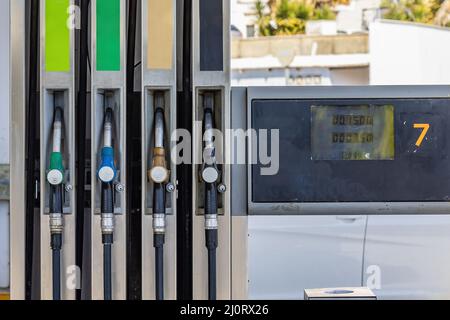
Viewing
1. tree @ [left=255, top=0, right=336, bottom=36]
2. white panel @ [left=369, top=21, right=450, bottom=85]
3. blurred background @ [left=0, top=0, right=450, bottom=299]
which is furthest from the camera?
tree @ [left=255, top=0, right=336, bottom=36]

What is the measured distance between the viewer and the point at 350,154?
8.55 feet

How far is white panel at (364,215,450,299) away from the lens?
5.43m

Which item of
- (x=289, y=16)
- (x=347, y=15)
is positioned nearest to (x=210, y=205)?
(x=347, y=15)

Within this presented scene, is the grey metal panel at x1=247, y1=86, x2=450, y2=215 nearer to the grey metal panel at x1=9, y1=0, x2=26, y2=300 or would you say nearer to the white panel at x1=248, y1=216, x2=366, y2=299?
the grey metal panel at x1=9, y1=0, x2=26, y2=300

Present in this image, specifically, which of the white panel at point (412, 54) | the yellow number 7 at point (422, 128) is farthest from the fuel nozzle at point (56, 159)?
the white panel at point (412, 54)

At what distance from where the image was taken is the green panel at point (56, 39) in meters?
2.46

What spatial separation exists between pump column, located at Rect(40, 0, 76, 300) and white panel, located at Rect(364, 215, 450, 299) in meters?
3.33

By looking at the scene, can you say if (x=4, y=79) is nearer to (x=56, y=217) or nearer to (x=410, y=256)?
(x=56, y=217)

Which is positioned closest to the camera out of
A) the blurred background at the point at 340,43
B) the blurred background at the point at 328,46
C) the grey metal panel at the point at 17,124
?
the grey metal panel at the point at 17,124

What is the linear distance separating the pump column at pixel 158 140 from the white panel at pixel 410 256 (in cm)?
317

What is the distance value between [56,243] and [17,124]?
428mm

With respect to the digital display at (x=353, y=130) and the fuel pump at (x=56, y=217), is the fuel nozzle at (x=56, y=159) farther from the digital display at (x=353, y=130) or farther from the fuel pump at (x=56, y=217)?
the digital display at (x=353, y=130)

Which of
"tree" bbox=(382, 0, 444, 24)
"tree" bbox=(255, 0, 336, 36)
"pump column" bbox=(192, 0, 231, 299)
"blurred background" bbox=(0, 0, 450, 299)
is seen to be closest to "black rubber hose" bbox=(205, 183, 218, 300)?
"pump column" bbox=(192, 0, 231, 299)

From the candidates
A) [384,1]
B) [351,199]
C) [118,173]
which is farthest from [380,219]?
[384,1]
